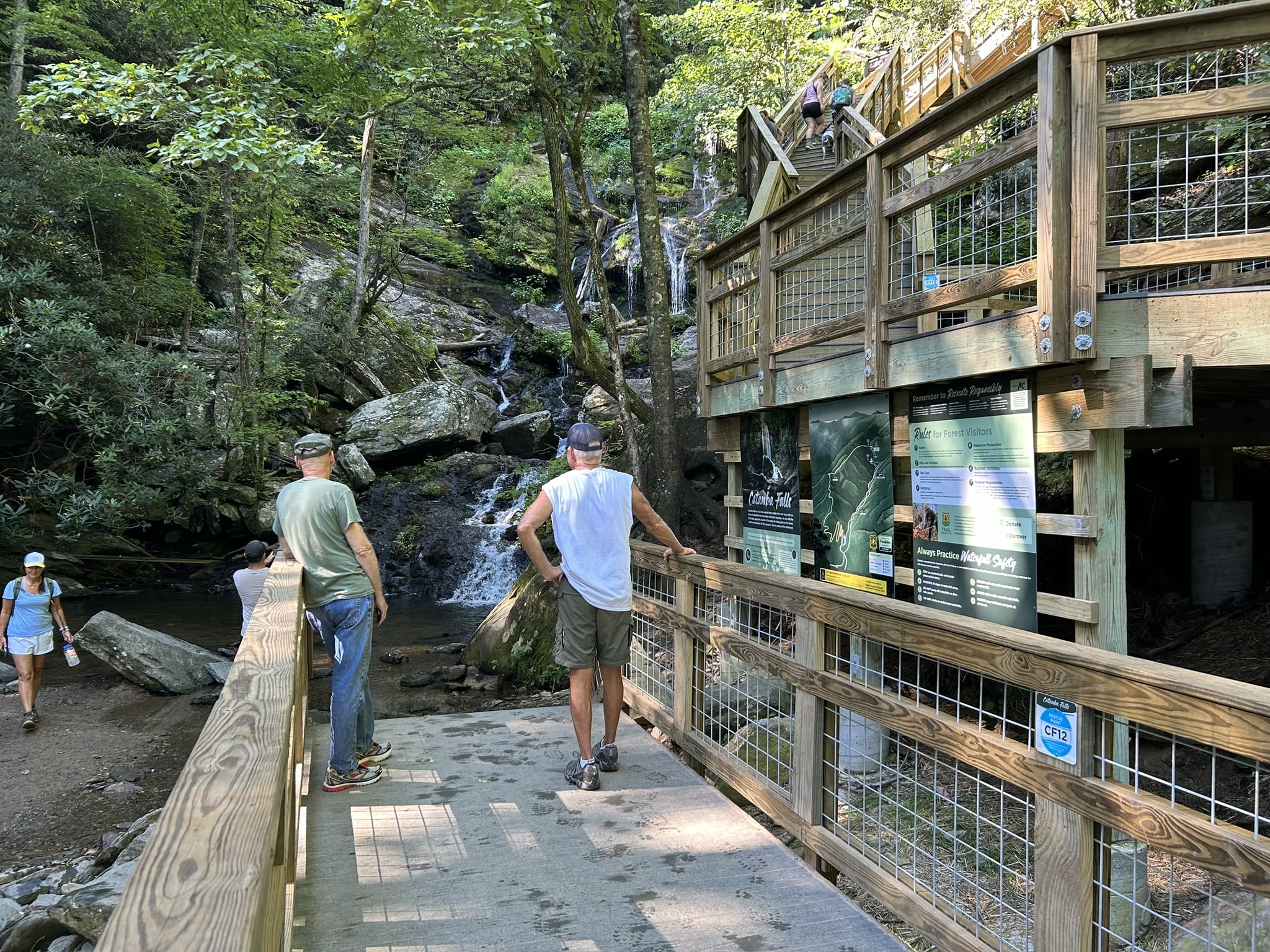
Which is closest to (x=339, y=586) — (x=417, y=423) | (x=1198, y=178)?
(x=1198, y=178)

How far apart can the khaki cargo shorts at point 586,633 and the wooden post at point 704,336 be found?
11.7 ft

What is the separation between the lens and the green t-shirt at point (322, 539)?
4.45 m

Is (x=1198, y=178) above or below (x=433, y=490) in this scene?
above

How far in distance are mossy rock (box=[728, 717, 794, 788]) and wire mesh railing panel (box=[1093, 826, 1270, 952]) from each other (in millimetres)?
1608

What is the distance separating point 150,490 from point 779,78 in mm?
14828

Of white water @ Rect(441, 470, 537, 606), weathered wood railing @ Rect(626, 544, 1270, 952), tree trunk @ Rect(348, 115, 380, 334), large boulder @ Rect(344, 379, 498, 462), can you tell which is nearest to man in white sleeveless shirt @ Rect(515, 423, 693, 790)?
weathered wood railing @ Rect(626, 544, 1270, 952)

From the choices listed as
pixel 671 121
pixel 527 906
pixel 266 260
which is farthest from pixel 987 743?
pixel 671 121

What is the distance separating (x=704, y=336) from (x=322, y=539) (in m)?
4.35

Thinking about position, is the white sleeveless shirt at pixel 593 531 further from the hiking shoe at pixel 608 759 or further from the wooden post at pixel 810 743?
the wooden post at pixel 810 743

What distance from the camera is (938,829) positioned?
298cm

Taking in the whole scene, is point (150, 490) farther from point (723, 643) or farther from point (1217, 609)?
point (1217, 609)

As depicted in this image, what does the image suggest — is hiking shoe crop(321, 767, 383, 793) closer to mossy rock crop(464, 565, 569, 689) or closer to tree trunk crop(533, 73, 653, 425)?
mossy rock crop(464, 565, 569, 689)

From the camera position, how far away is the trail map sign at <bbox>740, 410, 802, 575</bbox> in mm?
6371

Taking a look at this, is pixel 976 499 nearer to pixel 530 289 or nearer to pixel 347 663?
pixel 347 663
